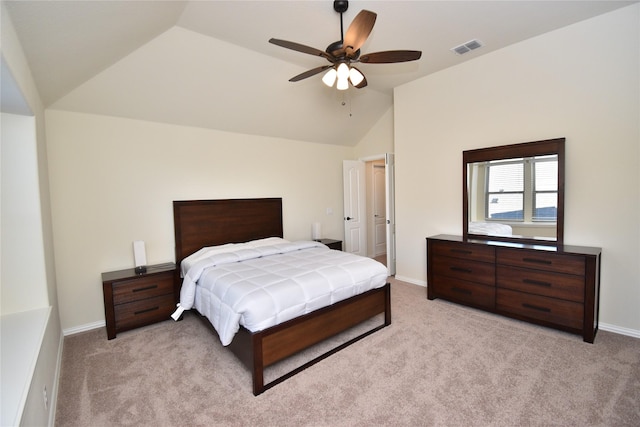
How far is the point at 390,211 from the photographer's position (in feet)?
16.2

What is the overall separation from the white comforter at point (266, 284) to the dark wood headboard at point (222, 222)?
0.43 meters

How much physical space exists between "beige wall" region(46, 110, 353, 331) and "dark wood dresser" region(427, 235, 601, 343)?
2.95 m

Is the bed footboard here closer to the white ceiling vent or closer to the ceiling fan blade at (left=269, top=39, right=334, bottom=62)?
the ceiling fan blade at (left=269, top=39, right=334, bottom=62)

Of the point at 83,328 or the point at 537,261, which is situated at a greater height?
the point at 537,261

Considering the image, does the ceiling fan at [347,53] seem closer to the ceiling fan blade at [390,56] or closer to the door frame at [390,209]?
the ceiling fan blade at [390,56]

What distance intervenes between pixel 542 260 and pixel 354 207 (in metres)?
3.28

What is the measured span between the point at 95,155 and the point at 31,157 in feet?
3.28

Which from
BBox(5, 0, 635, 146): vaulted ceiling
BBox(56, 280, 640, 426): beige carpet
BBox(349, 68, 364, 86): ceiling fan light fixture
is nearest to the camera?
BBox(56, 280, 640, 426): beige carpet

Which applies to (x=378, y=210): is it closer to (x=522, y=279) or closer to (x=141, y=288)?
(x=522, y=279)

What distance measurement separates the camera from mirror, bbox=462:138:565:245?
3.12 m

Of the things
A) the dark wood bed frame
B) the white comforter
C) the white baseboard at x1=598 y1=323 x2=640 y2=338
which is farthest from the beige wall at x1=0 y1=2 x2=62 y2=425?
the white baseboard at x1=598 y1=323 x2=640 y2=338

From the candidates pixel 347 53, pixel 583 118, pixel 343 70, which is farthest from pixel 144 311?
pixel 583 118

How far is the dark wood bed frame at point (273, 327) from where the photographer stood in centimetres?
227

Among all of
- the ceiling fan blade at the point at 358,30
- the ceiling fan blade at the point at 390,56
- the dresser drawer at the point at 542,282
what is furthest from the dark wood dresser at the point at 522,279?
the ceiling fan blade at the point at 358,30
